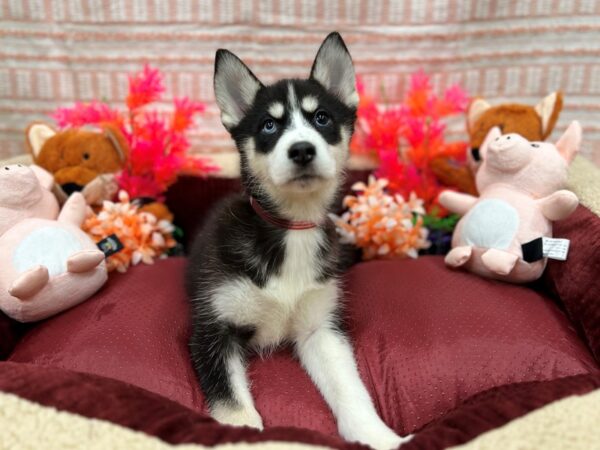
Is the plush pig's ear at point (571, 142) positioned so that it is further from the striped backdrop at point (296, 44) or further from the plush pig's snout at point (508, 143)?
the striped backdrop at point (296, 44)

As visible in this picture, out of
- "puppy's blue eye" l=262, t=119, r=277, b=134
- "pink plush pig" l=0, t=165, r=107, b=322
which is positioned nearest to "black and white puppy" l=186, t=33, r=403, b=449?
"puppy's blue eye" l=262, t=119, r=277, b=134

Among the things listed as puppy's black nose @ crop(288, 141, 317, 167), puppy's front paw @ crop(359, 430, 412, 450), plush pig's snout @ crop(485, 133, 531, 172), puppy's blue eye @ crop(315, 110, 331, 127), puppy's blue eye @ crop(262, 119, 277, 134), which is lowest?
puppy's front paw @ crop(359, 430, 412, 450)

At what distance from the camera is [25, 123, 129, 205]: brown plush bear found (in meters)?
2.14

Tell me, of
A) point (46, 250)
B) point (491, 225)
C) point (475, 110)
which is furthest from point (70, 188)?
point (475, 110)

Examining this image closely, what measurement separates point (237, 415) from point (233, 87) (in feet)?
3.51

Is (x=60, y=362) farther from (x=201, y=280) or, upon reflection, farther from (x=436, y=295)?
(x=436, y=295)

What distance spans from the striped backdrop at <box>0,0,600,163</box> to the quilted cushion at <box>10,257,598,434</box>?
4.67ft

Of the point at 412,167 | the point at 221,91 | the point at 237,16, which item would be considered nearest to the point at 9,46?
the point at 237,16

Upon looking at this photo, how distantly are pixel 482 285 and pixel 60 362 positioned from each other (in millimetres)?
1431

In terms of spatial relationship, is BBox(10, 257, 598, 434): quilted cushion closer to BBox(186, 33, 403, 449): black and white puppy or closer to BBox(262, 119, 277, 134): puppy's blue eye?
BBox(186, 33, 403, 449): black and white puppy

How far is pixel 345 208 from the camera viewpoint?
257 cm

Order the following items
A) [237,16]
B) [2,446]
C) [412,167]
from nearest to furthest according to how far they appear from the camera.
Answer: [2,446] < [412,167] < [237,16]

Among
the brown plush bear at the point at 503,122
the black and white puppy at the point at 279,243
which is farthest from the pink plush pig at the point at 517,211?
Answer: the black and white puppy at the point at 279,243

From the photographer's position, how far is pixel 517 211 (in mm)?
1860
